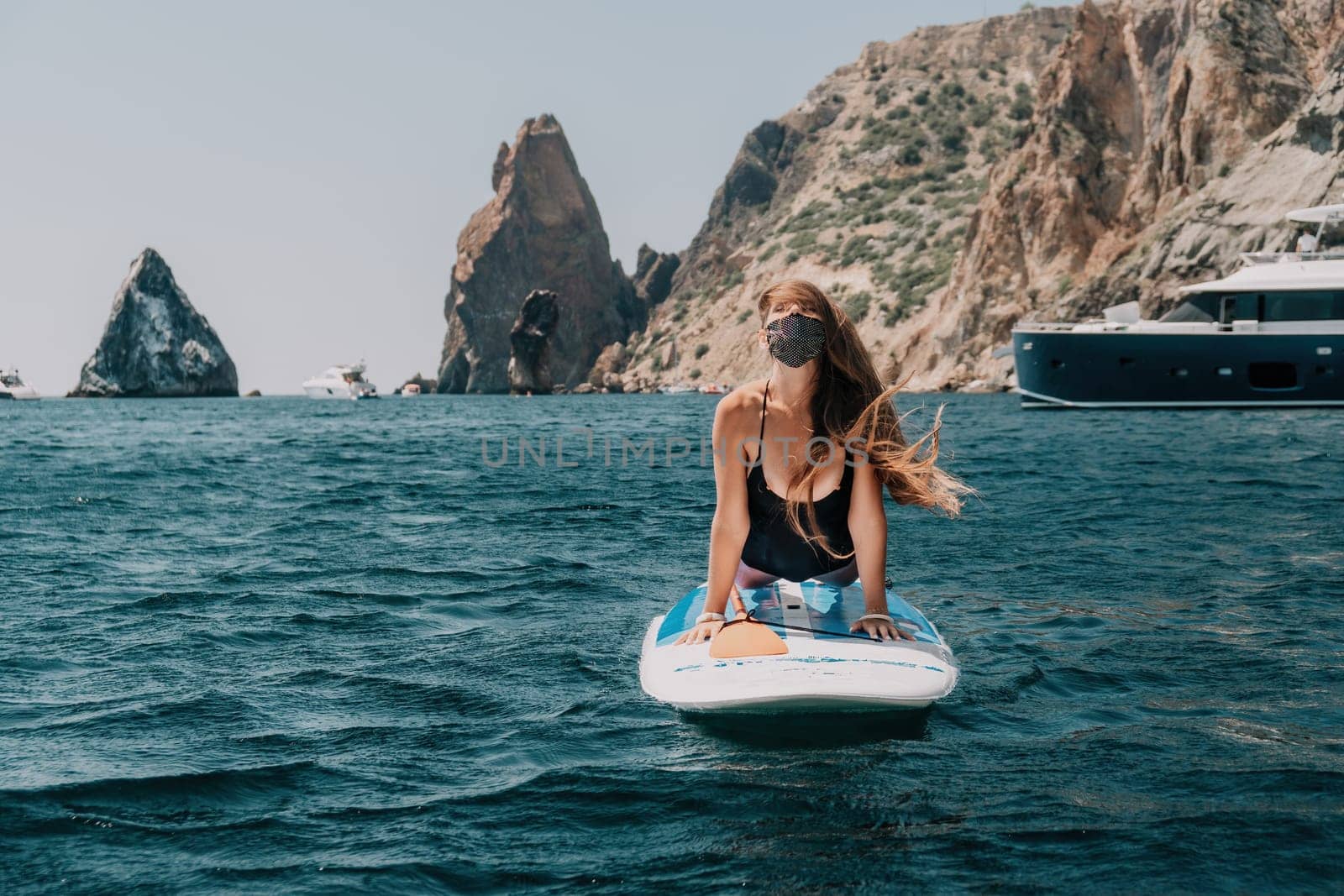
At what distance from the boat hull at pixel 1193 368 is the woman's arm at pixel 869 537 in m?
34.7

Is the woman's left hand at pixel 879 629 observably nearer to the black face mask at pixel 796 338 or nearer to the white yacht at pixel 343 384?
the black face mask at pixel 796 338

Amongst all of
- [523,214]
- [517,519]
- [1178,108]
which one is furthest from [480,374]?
[517,519]

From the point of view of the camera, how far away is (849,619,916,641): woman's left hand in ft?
19.7

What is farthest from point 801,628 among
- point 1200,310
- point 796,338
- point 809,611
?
point 1200,310

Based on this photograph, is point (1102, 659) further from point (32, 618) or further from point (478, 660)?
point (32, 618)

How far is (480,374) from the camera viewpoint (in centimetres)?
18788

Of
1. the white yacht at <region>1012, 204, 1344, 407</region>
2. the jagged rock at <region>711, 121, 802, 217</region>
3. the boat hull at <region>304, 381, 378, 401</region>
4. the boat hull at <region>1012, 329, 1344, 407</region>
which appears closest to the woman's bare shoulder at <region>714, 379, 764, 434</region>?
the white yacht at <region>1012, 204, 1344, 407</region>

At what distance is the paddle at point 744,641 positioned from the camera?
5.69 metres

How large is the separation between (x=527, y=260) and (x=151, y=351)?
2223 inches

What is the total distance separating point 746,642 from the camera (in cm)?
576

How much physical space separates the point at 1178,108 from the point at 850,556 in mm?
62074

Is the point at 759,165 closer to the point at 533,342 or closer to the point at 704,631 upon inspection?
the point at 533,342

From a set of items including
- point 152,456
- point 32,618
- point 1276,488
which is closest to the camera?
point 32,618

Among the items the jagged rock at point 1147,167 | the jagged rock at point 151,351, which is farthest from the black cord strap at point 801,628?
the jagged rock at point 151,351
